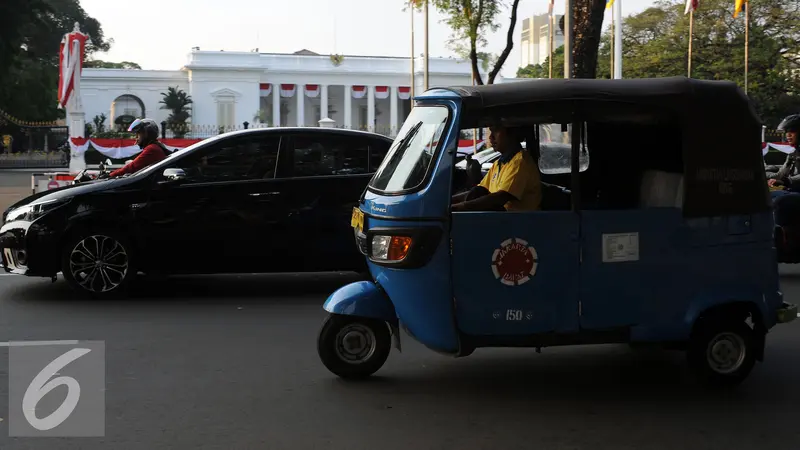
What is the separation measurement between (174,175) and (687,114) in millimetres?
5001

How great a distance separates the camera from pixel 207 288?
31.9 feet

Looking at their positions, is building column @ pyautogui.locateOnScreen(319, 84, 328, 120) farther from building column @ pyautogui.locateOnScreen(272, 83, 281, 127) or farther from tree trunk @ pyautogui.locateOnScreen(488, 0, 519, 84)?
tree trunk @ pyautogui.locateOnScreen(488, 0, 519, 84)

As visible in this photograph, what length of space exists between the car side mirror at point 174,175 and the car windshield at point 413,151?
139 inches

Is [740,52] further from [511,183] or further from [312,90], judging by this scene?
[312,90]

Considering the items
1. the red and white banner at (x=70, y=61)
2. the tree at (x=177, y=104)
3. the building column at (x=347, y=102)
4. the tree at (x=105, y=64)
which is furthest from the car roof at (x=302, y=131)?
the tree at (x=105, y=64)

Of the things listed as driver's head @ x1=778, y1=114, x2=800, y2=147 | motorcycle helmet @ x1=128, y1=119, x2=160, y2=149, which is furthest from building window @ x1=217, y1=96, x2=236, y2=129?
driver's head @ x1=778, y1=114, x2=800, y2=147

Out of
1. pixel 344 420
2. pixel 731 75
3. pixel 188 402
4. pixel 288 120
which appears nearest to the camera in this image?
pixel 344 420

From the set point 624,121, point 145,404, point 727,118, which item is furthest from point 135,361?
point 727,118

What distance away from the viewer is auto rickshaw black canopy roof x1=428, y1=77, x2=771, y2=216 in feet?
18.0

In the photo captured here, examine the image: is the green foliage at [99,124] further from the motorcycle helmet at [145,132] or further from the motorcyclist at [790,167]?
the motorcyclist at [790,167]

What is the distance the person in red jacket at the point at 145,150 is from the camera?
400 inches

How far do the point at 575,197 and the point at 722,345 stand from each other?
1.26 meters

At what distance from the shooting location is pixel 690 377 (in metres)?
6.07

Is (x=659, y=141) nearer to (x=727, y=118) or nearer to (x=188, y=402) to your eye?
(x=727, y=118)
